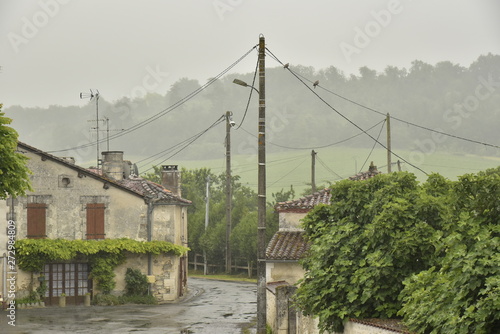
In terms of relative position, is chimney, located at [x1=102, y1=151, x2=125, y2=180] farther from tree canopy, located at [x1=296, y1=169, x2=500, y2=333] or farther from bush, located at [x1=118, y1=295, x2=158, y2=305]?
tree canopy, located at [x1=296, y1=169, x2=500, y2=333]

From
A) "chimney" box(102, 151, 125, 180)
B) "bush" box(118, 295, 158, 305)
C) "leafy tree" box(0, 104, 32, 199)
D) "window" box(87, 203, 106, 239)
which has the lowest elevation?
"bush" box(118, 295, 158, 305)

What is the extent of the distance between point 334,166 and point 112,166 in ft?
425

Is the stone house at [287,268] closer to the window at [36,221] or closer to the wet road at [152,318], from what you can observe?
the wet road at [152,318]

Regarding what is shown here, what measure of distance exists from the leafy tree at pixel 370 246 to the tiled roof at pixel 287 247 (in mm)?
9883

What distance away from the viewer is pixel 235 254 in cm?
6538

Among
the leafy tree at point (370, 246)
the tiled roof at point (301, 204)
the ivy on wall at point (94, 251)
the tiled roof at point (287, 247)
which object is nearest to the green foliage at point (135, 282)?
the ivy on wall at point (94, 251)

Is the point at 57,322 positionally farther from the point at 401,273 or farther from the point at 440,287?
the point at 440,287

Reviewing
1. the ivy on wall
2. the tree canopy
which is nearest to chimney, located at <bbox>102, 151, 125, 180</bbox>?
the ivy on wall

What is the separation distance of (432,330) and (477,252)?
169 centimetres

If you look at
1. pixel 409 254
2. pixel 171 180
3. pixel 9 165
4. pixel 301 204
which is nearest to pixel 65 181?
pixel 171 180

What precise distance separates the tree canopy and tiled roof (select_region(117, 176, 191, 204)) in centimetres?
2433

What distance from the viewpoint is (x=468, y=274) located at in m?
13.8

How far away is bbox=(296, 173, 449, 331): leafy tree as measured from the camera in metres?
19.3

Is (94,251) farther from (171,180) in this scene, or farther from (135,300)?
(171,180)
